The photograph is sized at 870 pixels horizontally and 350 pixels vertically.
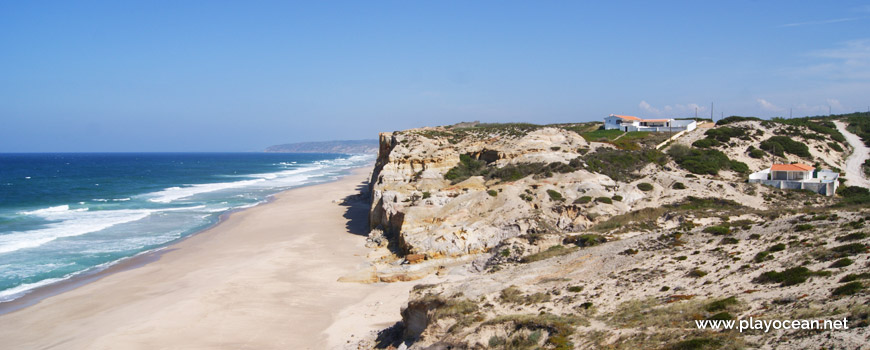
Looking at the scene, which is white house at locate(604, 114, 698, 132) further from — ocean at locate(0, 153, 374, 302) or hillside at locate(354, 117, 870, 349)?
ocean at locate(0, 153, 374, 302)

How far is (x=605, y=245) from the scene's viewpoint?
18.0m

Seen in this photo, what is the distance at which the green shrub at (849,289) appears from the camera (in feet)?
31.1

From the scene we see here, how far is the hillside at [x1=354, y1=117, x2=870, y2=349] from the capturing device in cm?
1044

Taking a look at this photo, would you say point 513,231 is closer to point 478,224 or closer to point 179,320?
point 478,224

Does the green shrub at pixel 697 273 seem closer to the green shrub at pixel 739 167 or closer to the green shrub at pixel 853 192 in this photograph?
the green shrub at pixel 853 192

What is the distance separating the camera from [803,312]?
30.2 ft

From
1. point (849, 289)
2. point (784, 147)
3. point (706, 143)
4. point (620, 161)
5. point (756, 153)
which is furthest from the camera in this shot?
point (706, 143)

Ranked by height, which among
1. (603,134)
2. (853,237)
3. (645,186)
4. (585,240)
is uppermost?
(603,134)

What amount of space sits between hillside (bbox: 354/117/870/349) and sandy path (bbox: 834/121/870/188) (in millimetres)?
1424

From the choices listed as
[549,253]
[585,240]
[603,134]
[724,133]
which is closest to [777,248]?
[585,240]

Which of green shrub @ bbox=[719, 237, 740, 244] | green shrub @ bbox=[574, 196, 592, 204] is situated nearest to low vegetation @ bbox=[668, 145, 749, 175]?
green shrub @ bbox=[574, 196, 592, 204]

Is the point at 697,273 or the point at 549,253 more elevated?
the point at 697,273

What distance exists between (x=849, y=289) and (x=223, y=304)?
17.6m

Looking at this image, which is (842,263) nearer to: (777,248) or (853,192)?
(777,248)
